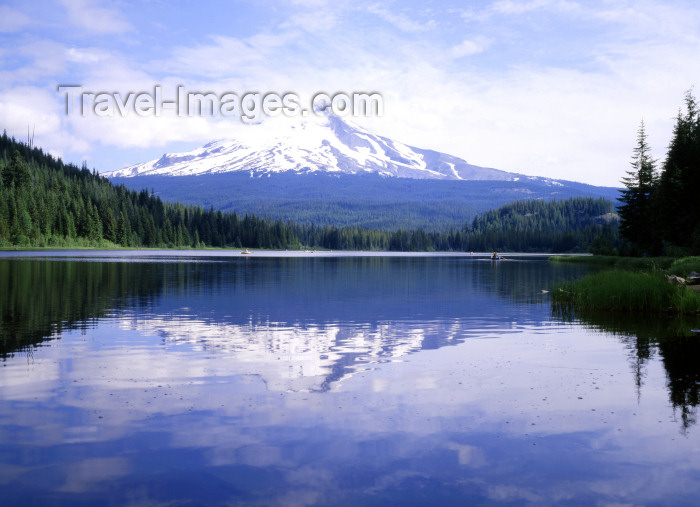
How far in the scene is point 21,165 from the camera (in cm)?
19812

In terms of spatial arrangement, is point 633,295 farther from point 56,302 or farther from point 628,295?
point 56,302

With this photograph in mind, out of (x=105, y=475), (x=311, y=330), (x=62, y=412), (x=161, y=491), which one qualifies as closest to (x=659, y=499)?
(x=161, y=491)

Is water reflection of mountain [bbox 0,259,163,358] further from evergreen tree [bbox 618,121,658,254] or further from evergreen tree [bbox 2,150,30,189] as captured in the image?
evergreen tree [bbox 2,150,30,189]

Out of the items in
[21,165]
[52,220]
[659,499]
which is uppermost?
[21,165]

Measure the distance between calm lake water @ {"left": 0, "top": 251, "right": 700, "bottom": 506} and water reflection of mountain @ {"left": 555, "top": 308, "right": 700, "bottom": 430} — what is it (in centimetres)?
13

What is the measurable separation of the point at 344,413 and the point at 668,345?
1482 centimetres

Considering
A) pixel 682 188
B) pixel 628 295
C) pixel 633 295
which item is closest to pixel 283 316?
pixel 628 295

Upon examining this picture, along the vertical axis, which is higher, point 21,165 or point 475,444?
point 21,165

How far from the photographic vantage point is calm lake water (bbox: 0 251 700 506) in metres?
9.67

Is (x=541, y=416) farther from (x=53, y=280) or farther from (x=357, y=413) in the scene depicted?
(x=53, y=280)

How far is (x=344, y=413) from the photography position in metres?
13.5

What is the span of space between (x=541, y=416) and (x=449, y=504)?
512cm

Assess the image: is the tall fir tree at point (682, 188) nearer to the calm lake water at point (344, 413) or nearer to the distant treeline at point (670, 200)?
the distant treeline at point (670, 200)

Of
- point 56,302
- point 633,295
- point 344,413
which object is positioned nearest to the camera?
point 344,413
